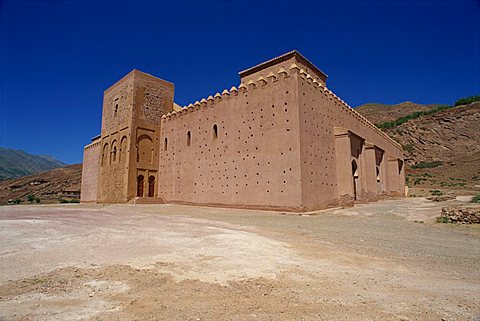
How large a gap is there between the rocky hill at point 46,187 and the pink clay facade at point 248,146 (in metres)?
27.5

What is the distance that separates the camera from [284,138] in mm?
13398

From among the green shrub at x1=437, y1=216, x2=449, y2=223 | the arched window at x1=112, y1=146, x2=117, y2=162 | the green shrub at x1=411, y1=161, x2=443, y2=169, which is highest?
the green shrub at x1=411, y1=161, x2=443, y2=169

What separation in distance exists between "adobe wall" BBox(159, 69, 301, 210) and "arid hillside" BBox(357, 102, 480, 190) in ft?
103

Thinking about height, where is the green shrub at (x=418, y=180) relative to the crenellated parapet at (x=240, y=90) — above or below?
below

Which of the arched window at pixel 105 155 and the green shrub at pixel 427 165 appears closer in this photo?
the arched window at pixel 105 155

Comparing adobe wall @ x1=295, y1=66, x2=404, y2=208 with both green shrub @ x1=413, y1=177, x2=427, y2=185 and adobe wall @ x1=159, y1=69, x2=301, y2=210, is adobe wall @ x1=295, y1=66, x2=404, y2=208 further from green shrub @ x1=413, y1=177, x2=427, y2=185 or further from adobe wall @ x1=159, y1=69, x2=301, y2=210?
green shrub @ x1=413, y1=177, x2=427, y2=185

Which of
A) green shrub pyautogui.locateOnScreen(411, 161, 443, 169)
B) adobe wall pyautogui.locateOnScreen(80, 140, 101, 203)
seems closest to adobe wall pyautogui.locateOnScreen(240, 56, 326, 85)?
adobe wall pyautogui.locateOnScreen(80, 140, 101, 203)

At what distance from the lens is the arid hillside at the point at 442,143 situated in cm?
3925

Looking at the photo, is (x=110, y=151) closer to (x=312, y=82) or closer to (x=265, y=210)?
(x=265, y=210)

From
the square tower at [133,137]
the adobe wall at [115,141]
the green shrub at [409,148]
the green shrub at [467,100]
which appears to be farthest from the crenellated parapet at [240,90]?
the green shrub at [467,100]

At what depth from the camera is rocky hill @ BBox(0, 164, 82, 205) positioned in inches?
1880

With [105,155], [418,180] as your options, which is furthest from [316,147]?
[418,180]

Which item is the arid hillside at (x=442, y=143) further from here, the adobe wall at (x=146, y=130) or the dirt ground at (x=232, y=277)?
the dirt ground at (x=232, y=277)

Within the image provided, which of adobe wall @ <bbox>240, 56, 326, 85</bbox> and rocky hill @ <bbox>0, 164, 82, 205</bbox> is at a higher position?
adobe wall @ <bbox>240, 56, 326, 85</bbox>
